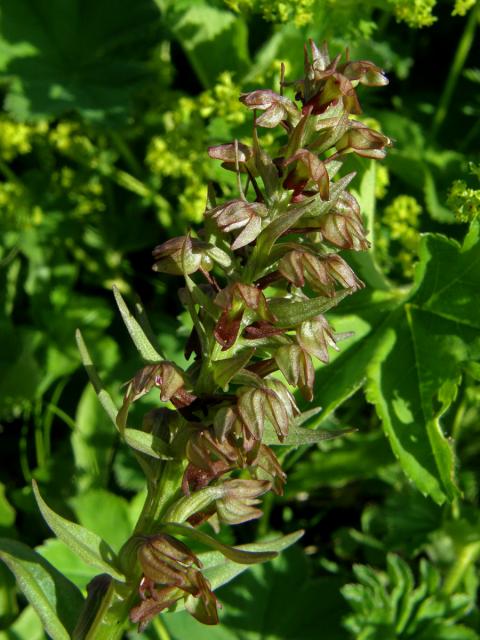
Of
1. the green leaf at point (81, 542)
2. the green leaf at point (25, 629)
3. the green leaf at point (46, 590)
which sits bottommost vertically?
the green leaf at point (25, 629)

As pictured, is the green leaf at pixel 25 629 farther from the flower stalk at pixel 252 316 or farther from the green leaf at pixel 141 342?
the green leaf at pixel 141 342

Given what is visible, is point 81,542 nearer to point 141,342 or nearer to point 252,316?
point 141,342

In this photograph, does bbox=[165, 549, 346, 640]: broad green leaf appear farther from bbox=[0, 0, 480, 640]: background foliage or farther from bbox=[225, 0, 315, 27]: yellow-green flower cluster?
bbox=[225, 0, 315, 27]: yellow-green flower cluster

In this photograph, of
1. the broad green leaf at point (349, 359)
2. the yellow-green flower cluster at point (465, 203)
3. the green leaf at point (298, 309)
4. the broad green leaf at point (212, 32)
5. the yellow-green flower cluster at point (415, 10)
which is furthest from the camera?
the broad green leaf at point (212, 32)

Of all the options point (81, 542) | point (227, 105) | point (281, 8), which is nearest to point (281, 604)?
point (81, 542)

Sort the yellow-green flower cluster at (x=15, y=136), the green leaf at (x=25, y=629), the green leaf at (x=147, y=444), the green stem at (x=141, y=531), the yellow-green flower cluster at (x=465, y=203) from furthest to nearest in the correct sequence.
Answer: the yellow-green flower cluster at (x=15, y=136)
the green leaf at (x=25, y=629)
the yellow-green flower cluster at (x=465, y=203)
the green stem at (x=141, y=531)
the green leaf at (x=147, y=444)

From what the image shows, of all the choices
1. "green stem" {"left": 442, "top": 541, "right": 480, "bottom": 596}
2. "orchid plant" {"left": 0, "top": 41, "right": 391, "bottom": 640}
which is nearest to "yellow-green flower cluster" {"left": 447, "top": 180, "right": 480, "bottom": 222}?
"orchid plant" {"left": 0, "top": 41, "right": 391, "bottom": 640}

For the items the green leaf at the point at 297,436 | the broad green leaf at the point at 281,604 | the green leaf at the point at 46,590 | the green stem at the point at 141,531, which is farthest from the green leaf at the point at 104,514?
the green leaf at the point at 297,436
